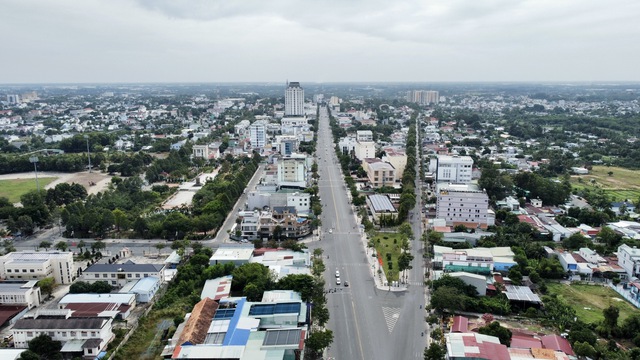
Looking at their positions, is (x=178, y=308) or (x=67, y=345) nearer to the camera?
(x=67, y=345)

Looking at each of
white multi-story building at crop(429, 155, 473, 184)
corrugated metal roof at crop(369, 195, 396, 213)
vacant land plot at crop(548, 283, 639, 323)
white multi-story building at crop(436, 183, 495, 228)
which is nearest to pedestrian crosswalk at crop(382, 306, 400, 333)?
vacant land plot at crop(548, 283, 639, 323)

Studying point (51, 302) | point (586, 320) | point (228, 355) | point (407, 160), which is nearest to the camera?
point (228, 355)

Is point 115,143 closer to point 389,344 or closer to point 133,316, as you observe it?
point 133,316

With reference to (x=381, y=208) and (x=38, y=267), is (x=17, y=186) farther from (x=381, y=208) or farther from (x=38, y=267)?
(x=381, y=208)

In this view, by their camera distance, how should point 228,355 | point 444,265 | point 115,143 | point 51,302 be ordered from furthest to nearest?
point 115,143 → point 444,265 → point 51,302 → point 228,355

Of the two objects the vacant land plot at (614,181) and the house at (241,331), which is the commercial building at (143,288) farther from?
the vacant land plot at (614,181)

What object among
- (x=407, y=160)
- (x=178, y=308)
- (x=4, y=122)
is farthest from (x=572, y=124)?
(x=4, y=122)

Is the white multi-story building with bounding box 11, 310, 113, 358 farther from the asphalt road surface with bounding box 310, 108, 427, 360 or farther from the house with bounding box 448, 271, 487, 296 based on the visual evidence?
the house with bounding box 448, 271, 487, 296
